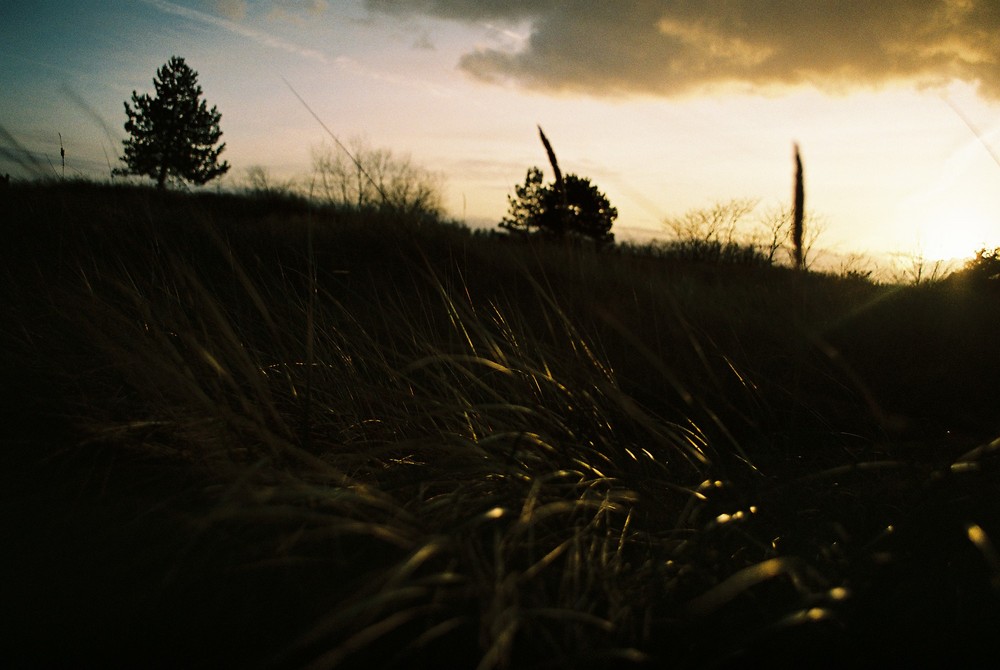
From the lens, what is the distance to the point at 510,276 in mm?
4801

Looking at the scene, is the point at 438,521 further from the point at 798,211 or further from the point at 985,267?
the point at 985,267

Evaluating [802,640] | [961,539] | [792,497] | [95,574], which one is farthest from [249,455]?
[961,539]

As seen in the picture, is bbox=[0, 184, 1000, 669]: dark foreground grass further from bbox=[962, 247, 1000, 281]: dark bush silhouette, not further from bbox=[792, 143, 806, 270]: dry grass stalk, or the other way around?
bbox=[962, 247, 1000, 281]: dark bush silhouette

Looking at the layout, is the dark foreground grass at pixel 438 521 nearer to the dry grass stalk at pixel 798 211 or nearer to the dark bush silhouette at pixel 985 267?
the dry grass stalk at pixel 798 211

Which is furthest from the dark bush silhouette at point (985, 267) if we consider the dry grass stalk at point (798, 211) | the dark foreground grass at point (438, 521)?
the dry grass stalk at point (798, 211)

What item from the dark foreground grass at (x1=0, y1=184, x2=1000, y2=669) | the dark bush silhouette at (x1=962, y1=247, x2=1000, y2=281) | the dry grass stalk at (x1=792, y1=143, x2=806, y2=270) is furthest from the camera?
the dark bush silhouette at (x1=962, y1=247, x2=1000, y2=281)

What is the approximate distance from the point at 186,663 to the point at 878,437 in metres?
2.43

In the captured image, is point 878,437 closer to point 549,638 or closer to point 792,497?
point 792,497

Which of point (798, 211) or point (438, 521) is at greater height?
point (798, 211)

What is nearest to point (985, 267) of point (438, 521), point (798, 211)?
Result: point (798, 211)

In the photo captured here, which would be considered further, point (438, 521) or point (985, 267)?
point (985, 267)

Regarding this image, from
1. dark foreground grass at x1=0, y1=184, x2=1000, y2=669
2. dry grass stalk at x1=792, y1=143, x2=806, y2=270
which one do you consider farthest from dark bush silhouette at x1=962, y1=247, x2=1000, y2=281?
dry grass stalk at x1=792, y1=143, x2=806, y2=270

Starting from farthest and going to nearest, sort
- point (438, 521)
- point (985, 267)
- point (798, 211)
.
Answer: point (985, 267), point (798, 211), point (438, 521)

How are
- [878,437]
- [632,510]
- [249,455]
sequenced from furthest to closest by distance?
[878,437] → [249,455] → [632,510]
